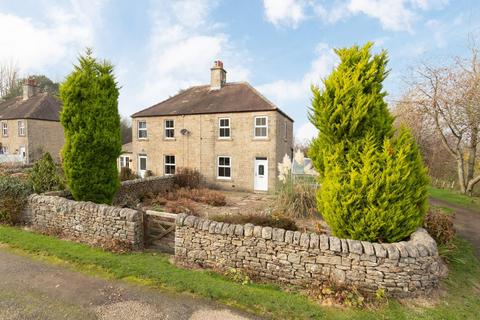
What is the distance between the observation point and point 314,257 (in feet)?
16.3

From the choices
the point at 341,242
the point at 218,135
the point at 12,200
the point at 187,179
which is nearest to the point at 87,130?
the point at 12,200

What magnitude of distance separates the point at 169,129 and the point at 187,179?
4392 millimetres

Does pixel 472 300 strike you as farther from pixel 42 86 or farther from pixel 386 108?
pixel 42 86

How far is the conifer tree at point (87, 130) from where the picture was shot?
8.35 metres

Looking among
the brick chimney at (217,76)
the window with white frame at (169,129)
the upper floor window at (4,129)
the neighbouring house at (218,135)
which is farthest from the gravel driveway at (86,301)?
the upper floor window at (4,129)

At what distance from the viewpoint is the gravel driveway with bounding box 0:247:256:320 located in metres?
4.03

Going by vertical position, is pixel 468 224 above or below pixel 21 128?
below

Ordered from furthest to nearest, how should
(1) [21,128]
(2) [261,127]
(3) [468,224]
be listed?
(1) [21,128], (2) [261,127], (3) [468,224]

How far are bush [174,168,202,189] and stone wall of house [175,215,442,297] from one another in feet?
32.3

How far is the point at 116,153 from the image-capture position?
9.03 meters

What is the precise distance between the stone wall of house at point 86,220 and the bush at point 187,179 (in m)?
7.99

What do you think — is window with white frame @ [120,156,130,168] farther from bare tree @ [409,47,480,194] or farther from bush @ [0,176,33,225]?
bare tree @ [409,47,480,194]

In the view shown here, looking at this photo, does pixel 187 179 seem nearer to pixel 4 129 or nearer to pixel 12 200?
pixel 12 200

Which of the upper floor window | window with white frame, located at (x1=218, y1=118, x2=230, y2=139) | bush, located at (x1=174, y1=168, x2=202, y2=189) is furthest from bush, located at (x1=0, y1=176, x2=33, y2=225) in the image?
the upper floor window
